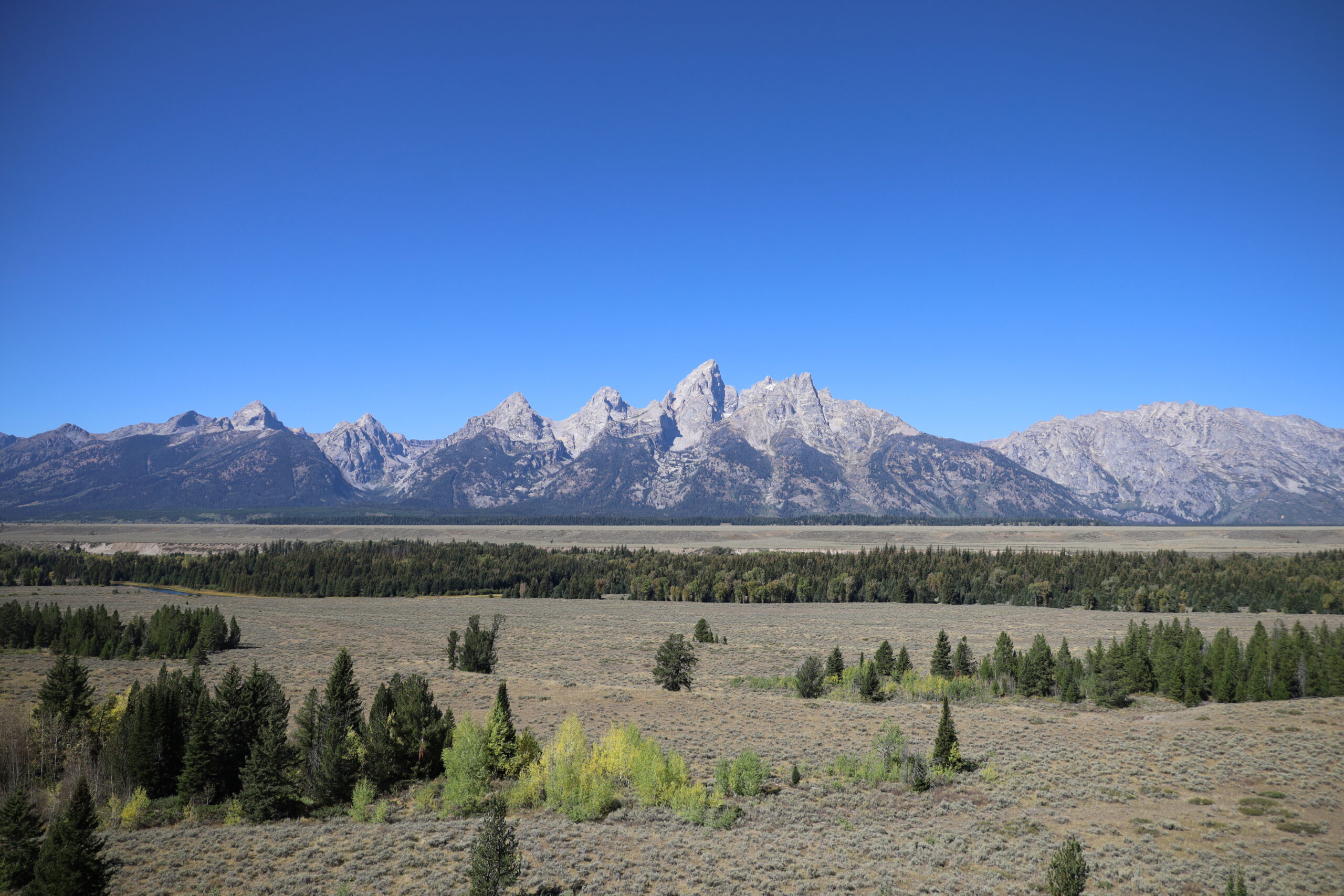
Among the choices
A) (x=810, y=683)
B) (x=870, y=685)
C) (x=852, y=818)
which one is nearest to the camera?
(x=852, y=818)

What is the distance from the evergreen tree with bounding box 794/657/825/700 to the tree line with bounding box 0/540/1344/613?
75.4 m

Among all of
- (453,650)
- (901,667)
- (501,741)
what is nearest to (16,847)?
(501,741)

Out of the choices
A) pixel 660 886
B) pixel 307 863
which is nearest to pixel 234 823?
pixel 307 863

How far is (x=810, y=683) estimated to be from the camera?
150 ft

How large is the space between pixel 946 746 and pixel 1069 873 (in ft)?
45.1

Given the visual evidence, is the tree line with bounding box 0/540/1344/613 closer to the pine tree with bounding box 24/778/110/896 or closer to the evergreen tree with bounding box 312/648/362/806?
the evergreen tree with bounding box 312/648/362/806

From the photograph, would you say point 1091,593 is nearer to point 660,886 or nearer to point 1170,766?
point 1170,766

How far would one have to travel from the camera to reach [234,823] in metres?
24.8

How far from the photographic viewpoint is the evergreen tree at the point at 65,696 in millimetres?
30750

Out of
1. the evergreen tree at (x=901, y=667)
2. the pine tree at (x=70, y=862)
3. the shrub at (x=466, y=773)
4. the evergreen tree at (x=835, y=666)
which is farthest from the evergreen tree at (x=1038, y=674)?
the pine tree at (x=70, y=862)

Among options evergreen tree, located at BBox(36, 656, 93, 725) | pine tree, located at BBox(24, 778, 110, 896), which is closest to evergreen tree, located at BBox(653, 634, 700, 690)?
evergreen tree, located at BBox(36, 656, 93, 725)

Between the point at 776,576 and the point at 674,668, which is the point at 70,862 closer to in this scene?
the point at 674,668

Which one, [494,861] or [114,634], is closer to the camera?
[494,861]

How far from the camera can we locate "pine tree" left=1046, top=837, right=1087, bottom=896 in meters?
16.0
